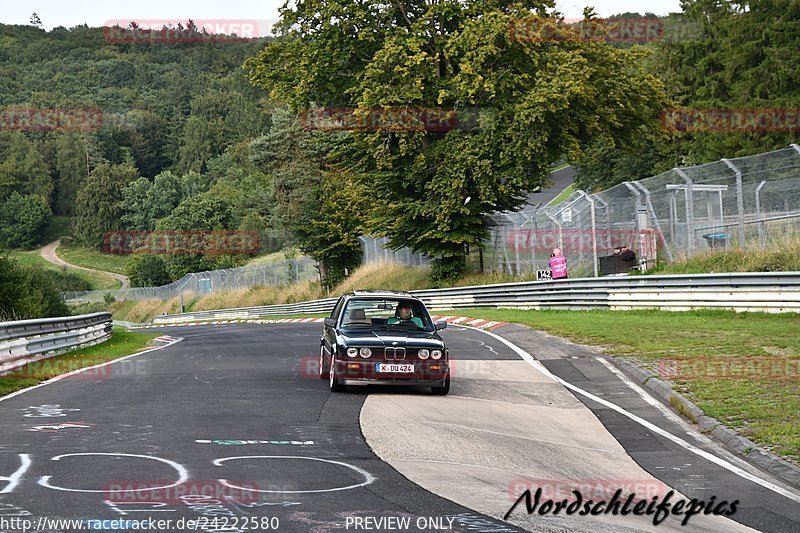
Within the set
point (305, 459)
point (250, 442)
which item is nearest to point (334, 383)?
point (250, 442)

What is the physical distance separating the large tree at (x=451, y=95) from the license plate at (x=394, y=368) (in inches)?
917

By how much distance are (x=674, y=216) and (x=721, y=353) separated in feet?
41.0

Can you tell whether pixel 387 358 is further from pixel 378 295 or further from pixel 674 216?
pixel 674 216

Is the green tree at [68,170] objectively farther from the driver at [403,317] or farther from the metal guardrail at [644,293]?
the driver at [403,317]

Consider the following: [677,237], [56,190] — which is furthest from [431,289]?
[56,190]

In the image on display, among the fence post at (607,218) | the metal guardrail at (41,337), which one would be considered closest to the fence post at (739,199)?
the fence post at (607,218)

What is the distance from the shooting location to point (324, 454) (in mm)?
8578

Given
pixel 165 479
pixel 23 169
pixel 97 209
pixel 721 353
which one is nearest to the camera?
pixel 165 479

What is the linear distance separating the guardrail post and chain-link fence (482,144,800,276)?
0.03m

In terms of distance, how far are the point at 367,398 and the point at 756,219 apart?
15.3 meters

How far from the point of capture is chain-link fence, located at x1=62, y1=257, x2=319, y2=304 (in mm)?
63062

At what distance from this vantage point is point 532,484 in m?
7.77

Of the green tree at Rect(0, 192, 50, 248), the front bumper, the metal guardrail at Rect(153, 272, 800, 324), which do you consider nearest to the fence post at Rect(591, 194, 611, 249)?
the metal guardrail at Rect(153, 272, 800, 324)

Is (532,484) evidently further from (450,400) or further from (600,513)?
(450,400)
